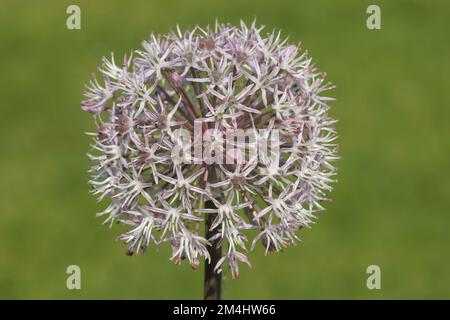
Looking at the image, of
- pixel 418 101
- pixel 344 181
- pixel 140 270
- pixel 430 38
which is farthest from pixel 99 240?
pixel 430 38

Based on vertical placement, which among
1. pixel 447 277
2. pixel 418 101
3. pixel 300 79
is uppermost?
pixel 418 101

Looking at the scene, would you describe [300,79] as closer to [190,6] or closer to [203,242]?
[203,242]

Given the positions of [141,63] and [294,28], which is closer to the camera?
[141,63]

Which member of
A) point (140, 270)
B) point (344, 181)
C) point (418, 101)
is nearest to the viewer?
point (140, 270)

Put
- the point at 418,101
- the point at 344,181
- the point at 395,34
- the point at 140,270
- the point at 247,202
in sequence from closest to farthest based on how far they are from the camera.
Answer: the point at 247,202 < the point at 140,270 < the point at 344,181 < the point at 418,101 < the point at 395,34

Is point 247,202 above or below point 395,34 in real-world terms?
below

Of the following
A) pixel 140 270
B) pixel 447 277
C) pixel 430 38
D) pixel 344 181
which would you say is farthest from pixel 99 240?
pixel 430 38

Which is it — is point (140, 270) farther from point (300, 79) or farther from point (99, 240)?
point (300, 79)
